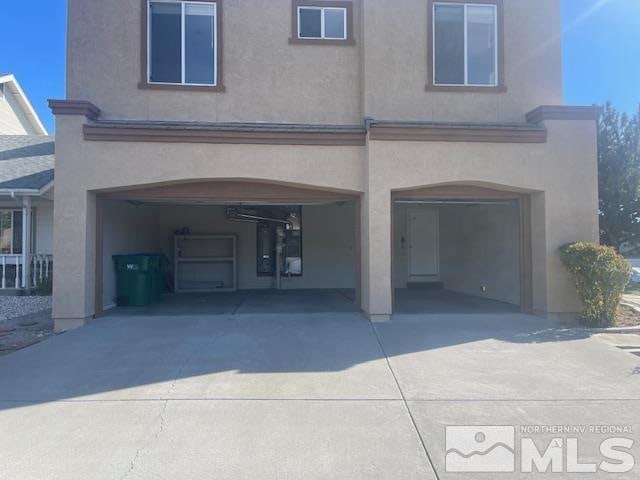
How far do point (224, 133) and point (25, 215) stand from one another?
25.3ft

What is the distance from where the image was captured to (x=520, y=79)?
8.98 meters

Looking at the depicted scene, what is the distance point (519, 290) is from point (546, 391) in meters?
5.05

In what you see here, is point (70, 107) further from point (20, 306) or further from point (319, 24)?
point (20, 306)

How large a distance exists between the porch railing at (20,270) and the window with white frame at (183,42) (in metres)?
7.22

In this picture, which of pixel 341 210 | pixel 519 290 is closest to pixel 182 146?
pixel 341 210

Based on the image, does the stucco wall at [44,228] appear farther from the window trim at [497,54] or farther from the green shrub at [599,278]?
the green shrub at [599,278]

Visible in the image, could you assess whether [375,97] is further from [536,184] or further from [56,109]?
[56,109]

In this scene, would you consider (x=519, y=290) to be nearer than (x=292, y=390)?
No

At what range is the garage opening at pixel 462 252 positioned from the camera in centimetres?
890


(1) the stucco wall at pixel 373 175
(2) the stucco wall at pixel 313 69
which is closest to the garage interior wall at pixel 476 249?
(1) the stucco wall at pixel 373 175

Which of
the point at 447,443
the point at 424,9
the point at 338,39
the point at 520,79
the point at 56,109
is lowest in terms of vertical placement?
the point at 447,443

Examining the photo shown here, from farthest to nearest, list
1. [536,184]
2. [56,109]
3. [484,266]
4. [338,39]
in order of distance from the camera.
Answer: [484,266], [338,39], [536,184], [56,109]

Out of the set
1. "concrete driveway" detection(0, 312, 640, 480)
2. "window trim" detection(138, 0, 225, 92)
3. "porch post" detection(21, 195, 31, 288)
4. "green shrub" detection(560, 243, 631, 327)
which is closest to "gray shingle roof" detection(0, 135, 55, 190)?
"porch post" detection(21, 195, 31, 288)

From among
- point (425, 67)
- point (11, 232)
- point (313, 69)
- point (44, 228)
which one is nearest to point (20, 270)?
point (44, 228)
